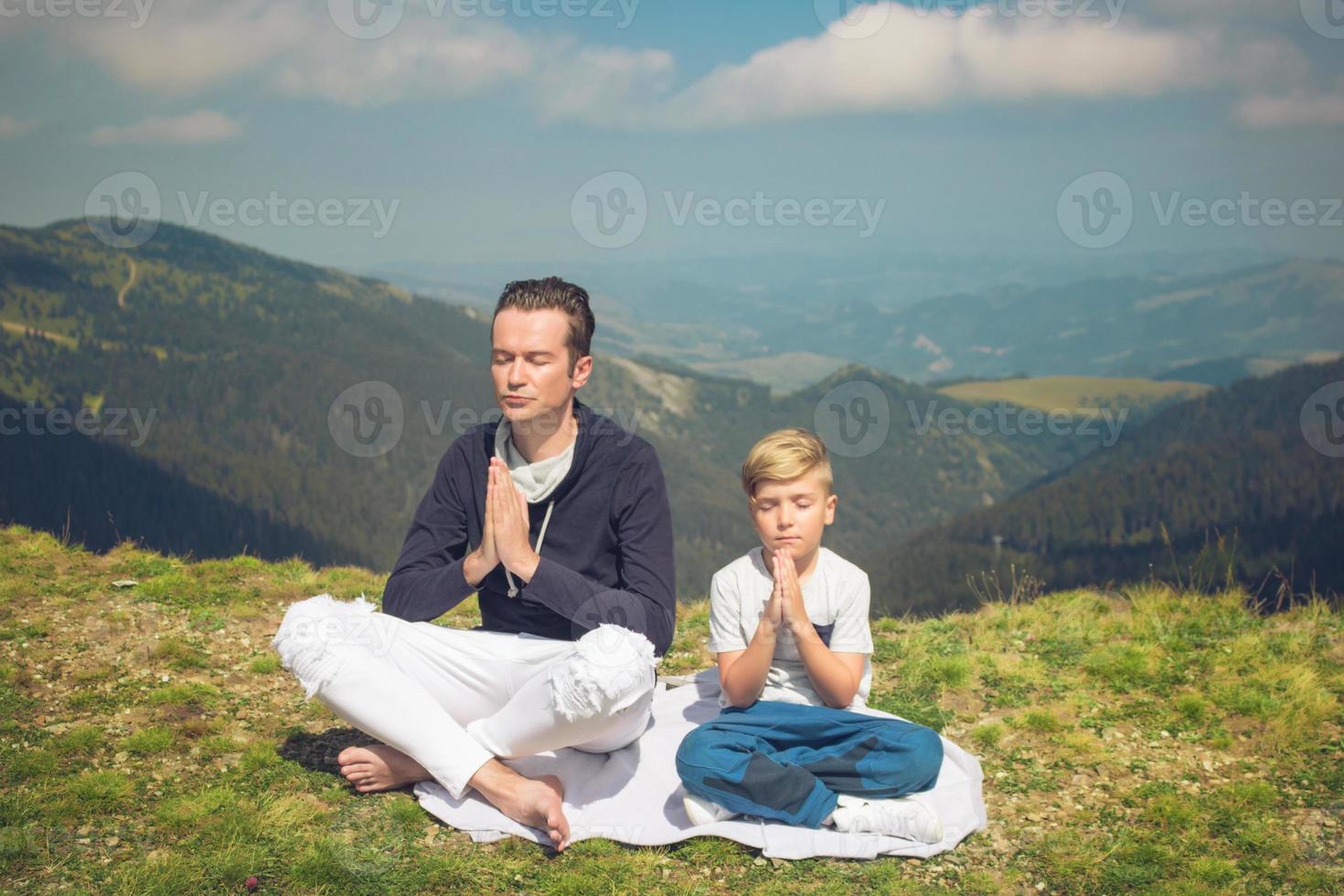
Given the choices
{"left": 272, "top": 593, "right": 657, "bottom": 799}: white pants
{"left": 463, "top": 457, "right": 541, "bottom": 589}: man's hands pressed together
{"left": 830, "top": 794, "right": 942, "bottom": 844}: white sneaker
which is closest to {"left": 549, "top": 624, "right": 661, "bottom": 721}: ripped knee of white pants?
{"left": 272, "top": 593, "right": 657, "bottom": 799}: white pants

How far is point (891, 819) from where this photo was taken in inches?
215

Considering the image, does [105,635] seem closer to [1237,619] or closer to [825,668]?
[825,668]

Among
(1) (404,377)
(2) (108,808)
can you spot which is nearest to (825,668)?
(2) (108,808)

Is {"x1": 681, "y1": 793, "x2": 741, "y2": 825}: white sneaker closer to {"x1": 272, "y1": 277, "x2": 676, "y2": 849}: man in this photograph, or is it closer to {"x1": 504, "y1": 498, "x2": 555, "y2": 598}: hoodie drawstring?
{"x1": 272, "y1": 277, "x2": 676, "y2": 849}: man

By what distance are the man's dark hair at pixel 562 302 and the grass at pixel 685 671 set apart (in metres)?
2.84

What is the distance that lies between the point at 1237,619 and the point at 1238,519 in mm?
126787

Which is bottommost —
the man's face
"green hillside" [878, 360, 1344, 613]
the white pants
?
"green hillside" [878, 360, 1344, 613]

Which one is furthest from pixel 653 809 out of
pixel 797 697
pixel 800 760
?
pixel 797 697

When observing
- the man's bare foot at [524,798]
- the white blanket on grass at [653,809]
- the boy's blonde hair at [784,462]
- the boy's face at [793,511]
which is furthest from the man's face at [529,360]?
the white blanket on grass at [653,809]

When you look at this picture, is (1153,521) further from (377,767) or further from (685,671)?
(377,767)

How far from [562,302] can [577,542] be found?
1419mm

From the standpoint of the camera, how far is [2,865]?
15.9 ft

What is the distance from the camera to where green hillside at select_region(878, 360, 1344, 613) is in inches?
4476

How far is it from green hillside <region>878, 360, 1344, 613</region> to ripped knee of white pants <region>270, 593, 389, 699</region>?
343 feet
